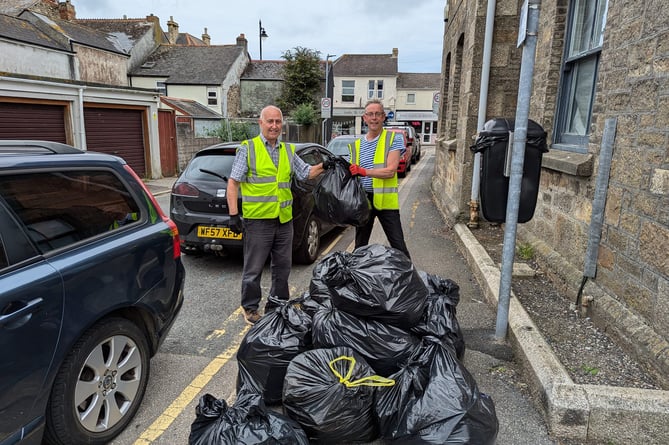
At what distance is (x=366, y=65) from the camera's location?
45750 mm

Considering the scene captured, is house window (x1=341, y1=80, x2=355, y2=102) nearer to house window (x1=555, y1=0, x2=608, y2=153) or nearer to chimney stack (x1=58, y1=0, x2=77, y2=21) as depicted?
chimney stack (x1=58, y1=0, x2=77, y2=21)

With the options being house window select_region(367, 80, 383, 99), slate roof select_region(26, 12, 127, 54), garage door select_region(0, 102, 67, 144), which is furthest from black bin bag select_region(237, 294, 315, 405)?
house window select_region(367, 80, 383, 99)

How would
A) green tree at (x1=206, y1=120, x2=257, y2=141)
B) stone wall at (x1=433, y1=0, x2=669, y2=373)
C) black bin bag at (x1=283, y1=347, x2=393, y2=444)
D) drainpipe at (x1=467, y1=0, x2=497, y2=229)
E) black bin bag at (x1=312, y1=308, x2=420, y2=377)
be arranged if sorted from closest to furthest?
black bin bag at (x1=283, y1=347, x2=393, y2=444) < black bin bag at (x1=312, y1=308, x2=420, y2=377) < stone wall at (x1=433, y1=0, x2=669, y2=373) < drainpipe at (x1=467, y1=0, x2=497, y2=229) < green tree at (x1=206, y1=120, x2=257, y2=141)

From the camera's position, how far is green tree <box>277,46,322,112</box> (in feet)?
118

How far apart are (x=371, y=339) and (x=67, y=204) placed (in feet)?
6.25

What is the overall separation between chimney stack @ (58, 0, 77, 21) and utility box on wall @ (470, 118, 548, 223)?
1274 inches

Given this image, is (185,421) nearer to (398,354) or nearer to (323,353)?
(323,353)

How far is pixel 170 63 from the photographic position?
1342 inches

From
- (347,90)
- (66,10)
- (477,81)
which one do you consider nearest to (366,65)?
(347,90)

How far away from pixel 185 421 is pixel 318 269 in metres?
1.30

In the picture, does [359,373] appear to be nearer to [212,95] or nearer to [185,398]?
[185,398]

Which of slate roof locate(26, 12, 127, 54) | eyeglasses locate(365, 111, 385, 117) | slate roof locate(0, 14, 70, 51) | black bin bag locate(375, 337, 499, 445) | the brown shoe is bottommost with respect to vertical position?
the brown shoe

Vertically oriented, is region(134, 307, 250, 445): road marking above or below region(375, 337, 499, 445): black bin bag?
below

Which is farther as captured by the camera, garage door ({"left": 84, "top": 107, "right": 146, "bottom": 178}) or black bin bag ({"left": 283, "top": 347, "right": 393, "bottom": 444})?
garage door ({"left": 84, "top": 107, "right": 146, "bottom": 178})
